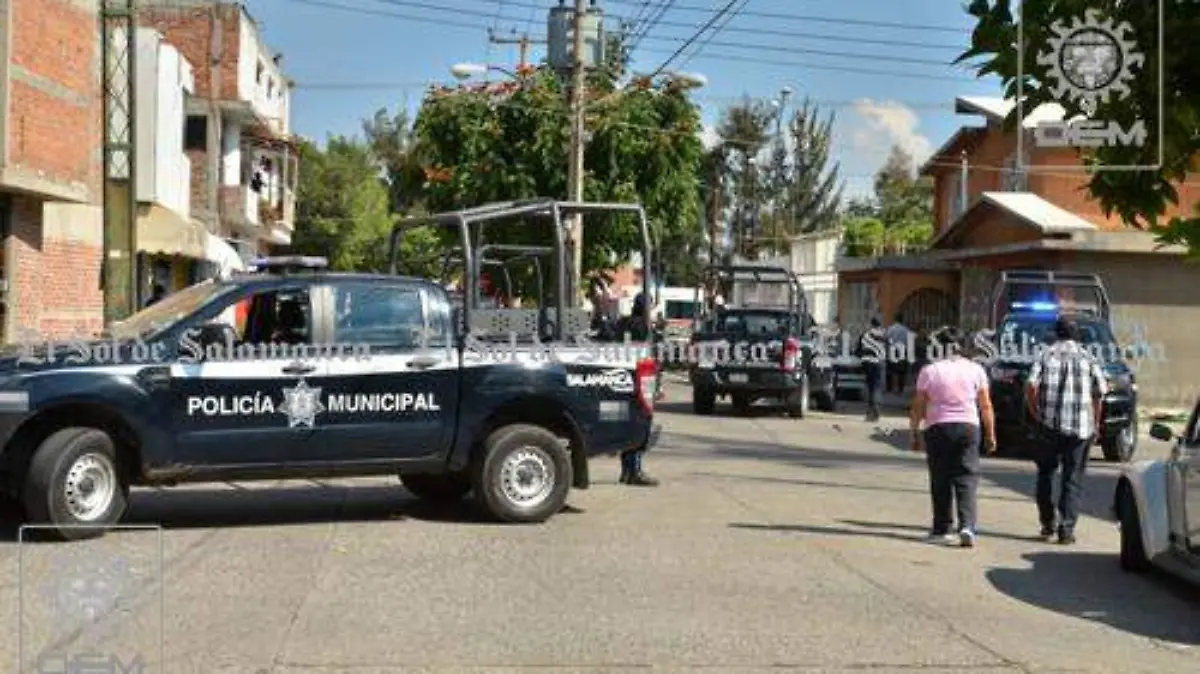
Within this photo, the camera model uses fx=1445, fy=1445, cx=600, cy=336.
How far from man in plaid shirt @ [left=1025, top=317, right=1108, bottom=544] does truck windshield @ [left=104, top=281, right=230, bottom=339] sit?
6232 millimetres

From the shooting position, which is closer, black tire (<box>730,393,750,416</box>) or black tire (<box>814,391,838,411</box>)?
black tire (<box>730,393,750,416</box>)

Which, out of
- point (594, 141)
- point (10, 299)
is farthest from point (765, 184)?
point (10, 299)

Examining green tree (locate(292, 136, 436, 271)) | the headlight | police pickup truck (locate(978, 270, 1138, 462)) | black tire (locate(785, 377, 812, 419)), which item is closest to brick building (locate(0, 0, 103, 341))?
black tire (locate(785, 377, 812, 419))

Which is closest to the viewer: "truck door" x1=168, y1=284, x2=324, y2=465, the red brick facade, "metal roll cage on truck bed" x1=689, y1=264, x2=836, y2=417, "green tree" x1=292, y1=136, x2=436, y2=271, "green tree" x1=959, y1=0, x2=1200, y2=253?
"green tree" x1=959, y1=0, x2=1200, y2=253

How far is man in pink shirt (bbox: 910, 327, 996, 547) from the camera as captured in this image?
10781 mm

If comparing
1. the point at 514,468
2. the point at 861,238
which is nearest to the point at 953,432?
the point at 514,468

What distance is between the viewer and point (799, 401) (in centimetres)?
2416

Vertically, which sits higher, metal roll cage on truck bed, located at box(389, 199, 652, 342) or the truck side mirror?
metal roll cage on truck bed, located at box(389, 199, 652, 342)

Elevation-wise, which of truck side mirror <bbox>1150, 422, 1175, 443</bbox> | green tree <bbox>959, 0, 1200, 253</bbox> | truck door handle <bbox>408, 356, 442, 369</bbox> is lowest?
truck side mirror <bbox>1150, 422, 1175, 443</bbox>

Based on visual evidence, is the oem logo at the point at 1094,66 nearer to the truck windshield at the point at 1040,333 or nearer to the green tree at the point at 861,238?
the truck windshield at the point at 1040,333

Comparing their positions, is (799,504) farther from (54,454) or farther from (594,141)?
(594,141)

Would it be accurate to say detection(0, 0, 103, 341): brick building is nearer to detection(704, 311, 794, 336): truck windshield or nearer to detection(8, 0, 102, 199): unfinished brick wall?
detection(8, 0, 102, 199): unfinished brick wall

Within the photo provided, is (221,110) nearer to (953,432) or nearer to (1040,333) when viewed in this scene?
(1040,333)

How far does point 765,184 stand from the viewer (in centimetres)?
8388
